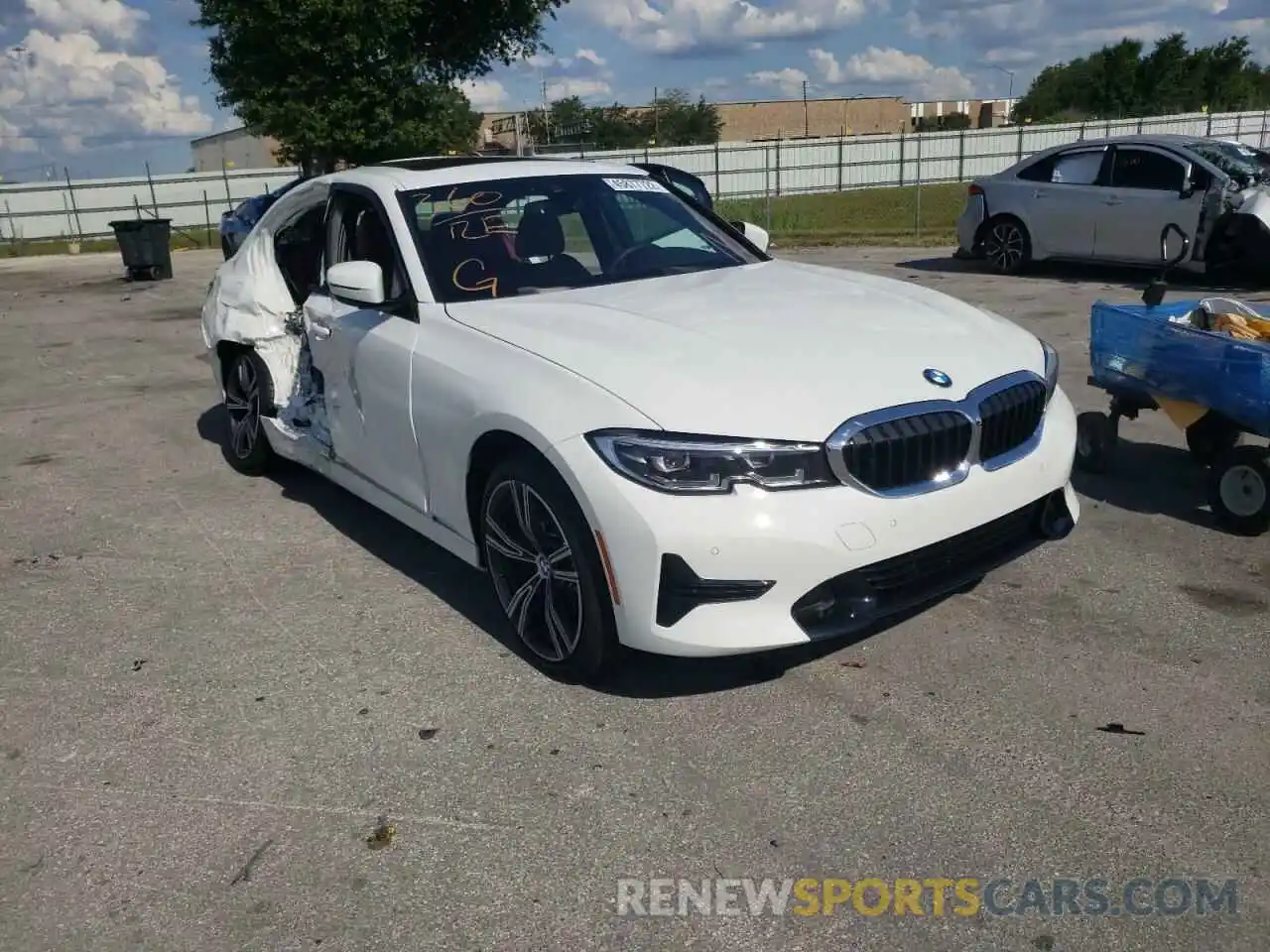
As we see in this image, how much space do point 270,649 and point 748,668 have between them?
1.76 meters

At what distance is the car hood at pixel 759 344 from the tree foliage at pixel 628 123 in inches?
2988

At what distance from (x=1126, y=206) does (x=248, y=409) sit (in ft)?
33.7

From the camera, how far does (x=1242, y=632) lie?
3.87 metres

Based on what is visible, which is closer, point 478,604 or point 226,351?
point 478,604

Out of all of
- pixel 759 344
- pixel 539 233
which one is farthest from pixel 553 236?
pixel 759 344

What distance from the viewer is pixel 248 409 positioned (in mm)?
6086

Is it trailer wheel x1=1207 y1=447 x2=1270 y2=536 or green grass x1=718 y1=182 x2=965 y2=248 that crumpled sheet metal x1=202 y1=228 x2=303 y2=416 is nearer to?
trailer wheel x1=1207 y1=447 x2=1270 y2=536

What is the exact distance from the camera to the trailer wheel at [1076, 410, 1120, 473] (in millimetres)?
5629

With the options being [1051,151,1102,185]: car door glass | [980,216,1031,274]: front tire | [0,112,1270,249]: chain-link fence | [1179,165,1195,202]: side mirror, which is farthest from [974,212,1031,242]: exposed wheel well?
[0,112,1270,249]: chain-link fence

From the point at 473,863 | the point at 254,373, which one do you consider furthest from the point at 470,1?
the point at 473,863

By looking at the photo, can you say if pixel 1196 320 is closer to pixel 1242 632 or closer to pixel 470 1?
pixel 1242 632

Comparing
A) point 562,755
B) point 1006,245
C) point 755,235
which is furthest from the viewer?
point 1006,245

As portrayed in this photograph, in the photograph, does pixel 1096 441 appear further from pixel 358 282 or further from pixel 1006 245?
pixel 1006 245

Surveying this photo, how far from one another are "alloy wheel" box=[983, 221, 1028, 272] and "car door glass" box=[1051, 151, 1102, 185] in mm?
756
